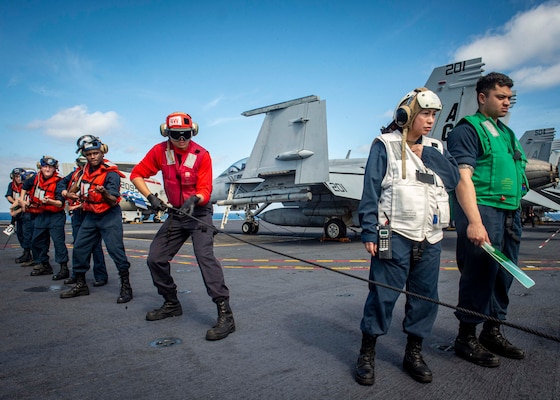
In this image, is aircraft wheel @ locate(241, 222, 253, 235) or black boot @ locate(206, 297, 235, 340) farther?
aircraft wheel @ locate(241, 222, 253, 235)

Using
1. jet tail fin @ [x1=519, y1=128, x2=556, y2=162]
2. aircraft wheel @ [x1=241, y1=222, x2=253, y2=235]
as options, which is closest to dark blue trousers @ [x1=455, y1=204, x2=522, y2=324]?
aircraft wheel @ [x1=241, y1=222, x2=253, y2=235]

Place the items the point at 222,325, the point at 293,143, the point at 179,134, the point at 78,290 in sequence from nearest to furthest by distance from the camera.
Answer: the point at 222,325 < the point at 179,134 < the point at 78,290 < the point at 293,143

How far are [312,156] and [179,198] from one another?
7679 millimetres

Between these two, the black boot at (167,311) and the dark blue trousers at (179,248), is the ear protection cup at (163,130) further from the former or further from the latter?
the black boot at (167,311)

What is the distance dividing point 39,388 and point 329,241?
35.8ft

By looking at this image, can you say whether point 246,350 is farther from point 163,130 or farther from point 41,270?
point 41,270

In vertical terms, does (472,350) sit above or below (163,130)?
below

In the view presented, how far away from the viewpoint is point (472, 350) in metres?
2.44

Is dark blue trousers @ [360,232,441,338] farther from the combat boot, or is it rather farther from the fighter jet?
the fighter jet

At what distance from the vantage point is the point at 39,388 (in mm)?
2061

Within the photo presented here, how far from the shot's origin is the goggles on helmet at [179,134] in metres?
3.28

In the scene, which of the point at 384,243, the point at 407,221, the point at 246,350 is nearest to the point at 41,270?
the point at 246,350

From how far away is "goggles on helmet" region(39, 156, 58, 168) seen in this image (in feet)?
19.8

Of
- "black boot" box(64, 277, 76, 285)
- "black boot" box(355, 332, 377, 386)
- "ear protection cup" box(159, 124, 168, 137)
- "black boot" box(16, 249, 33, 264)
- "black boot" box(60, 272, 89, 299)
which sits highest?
"ear protection cup" box(159, 124, 168, 137)
